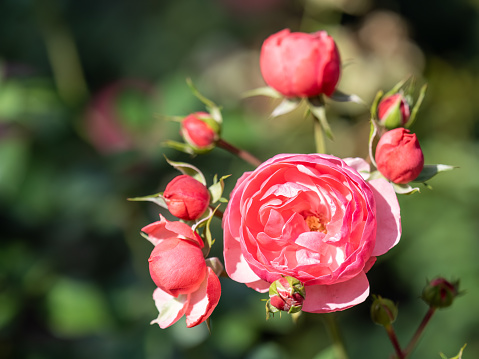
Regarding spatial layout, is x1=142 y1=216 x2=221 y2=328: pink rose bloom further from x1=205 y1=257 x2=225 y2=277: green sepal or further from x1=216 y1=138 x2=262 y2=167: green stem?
x1=216 y1=138 x2=262 y2=167: green stem

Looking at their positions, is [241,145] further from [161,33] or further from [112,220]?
[161,33]

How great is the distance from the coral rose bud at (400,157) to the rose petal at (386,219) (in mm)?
45

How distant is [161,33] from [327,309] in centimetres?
294

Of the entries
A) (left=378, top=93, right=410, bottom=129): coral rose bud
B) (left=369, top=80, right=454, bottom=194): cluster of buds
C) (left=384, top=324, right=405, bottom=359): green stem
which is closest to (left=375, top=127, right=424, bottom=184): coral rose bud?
A: (left=369, top=80, right=454, bottom=194): cluster of buds

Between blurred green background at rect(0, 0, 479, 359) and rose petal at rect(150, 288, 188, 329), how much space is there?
544 millimetres

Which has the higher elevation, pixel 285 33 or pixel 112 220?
pixel 285 33

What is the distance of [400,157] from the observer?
1.20 meters

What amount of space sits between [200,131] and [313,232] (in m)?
0.47

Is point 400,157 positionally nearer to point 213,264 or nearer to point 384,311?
point 384,311

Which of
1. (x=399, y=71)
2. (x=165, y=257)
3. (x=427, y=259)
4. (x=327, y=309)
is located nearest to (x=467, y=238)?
(x=427, y=259)

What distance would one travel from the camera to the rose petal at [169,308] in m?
1.18

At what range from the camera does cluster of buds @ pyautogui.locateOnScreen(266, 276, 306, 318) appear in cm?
106

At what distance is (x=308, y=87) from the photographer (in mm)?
1396

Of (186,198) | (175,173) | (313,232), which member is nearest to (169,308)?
(186,198)
